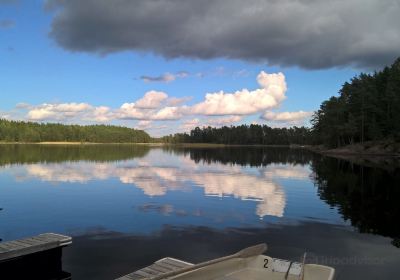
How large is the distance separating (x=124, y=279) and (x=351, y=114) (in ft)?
417

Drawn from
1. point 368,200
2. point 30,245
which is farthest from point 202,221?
point 368,200

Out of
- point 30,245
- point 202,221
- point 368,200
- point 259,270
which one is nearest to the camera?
point 259,270

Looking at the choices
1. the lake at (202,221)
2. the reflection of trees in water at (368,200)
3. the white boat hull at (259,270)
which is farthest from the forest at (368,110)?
the white boat hull at (259,270)

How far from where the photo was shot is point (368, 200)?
112 feet

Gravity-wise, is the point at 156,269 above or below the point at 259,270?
below

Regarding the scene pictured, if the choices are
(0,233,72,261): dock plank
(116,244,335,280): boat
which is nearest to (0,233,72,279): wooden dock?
(0,233,72,261): dock plank

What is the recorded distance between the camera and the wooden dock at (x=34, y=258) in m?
13.3

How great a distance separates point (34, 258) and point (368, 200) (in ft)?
92.4

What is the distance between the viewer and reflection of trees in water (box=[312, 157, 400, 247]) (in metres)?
24.4

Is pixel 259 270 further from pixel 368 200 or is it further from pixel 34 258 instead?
pixel 368 200

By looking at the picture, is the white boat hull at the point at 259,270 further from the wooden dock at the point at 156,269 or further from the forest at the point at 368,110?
the forest at the point at 368,110

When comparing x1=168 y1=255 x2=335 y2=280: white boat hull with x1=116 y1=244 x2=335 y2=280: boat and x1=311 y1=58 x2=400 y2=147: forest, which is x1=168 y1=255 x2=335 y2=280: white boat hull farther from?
x1=311 y1=58 x2=400 y2=147: forest

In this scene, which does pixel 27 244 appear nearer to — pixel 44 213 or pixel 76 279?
pixel 76 279

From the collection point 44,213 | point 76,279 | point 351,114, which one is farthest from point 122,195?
point 351,114
